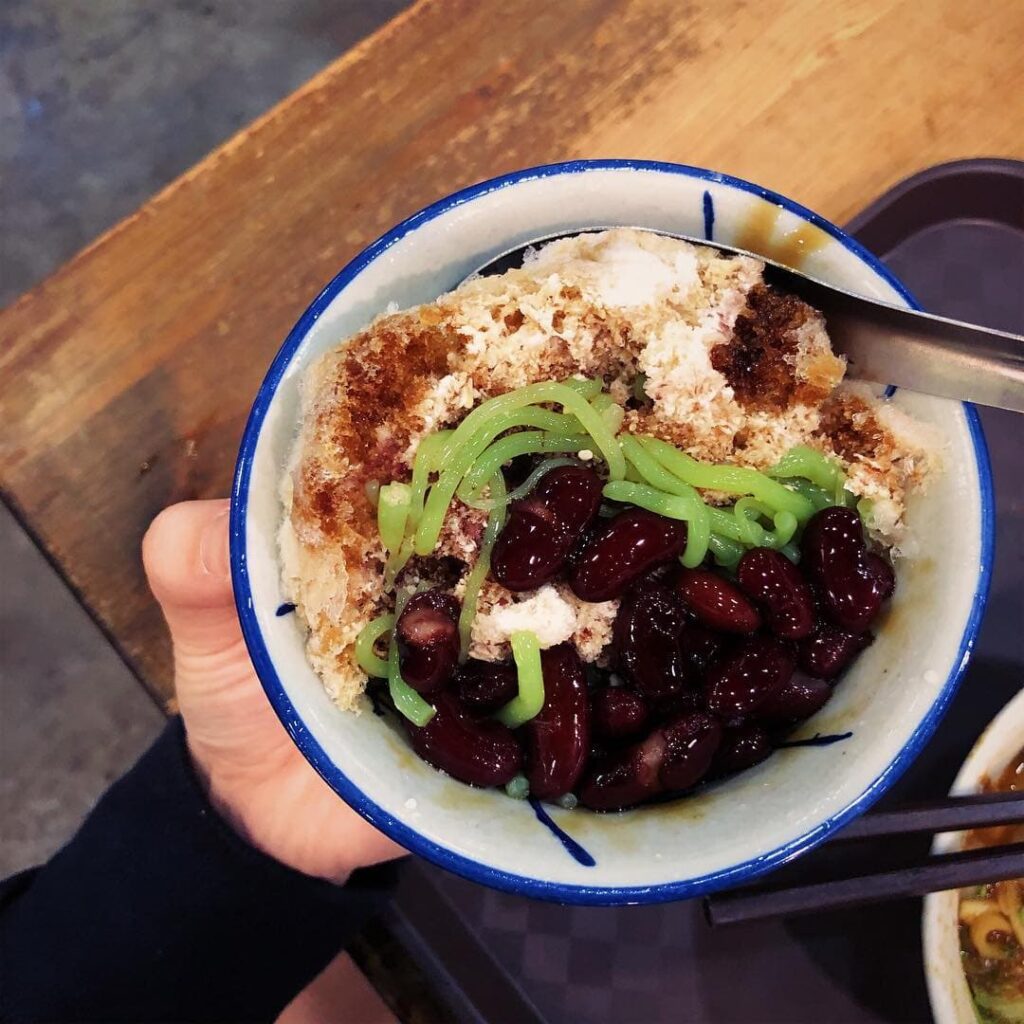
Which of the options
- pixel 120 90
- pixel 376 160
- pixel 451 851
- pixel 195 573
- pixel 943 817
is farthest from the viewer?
pixel 120 90

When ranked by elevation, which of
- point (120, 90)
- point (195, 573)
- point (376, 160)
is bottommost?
point (195, 573)

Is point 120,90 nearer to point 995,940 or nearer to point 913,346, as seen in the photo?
point 913,346

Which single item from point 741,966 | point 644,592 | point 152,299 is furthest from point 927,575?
point 152,299

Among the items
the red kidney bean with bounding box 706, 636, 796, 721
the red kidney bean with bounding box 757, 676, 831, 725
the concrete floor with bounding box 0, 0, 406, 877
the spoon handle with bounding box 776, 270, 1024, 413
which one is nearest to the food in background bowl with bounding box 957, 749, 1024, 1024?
the red kidney bean with bounding box 757, 676, 831, 725

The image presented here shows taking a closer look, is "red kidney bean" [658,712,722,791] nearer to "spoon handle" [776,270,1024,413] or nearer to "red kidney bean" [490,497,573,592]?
"red kidney bean" [490,497,573,592]

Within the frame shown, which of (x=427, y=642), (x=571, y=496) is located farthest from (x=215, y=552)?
(x=571, y=496)
